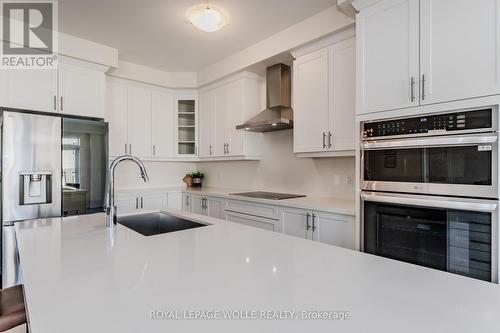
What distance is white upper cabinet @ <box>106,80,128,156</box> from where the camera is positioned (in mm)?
3668

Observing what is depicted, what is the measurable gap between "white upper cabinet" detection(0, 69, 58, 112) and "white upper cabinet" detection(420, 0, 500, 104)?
3347mm

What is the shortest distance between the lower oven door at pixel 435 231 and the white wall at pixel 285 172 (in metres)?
0.90

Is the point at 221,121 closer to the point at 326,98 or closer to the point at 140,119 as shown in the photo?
the point at 140,119

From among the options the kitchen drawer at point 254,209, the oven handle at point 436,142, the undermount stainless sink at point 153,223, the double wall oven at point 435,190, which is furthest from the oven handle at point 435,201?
the undermount stainless sink at point 153,223

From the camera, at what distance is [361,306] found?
70cm

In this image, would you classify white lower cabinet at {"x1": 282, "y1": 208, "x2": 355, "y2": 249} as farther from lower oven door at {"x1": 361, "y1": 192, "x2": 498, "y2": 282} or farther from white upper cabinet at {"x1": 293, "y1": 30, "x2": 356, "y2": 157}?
white upper cabinet at {"x1": 293, "y1": 30, "x2": 356, "y2": 157}

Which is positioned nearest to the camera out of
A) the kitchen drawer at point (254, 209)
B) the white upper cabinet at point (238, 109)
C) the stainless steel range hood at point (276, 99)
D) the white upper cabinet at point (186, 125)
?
the kitchen drawer at point (254, 209)

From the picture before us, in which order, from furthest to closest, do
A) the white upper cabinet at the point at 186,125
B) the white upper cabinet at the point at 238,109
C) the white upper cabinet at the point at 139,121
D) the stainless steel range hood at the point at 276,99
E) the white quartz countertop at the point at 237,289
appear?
the white upper cabinet at the point at 186,125
the white upper cabinet at the point at 139,121
the white upper cabinet at the point at 238,109
the stainless steel range hood at the point at 276,99
the white quartz countertop at the point at 237,289

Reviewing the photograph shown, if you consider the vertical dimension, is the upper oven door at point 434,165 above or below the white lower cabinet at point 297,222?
above

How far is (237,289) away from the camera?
80 cm

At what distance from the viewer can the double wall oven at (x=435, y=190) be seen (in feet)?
4.74

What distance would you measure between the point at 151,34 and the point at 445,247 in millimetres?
3187

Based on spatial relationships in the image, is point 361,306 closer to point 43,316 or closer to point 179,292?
point 179,292

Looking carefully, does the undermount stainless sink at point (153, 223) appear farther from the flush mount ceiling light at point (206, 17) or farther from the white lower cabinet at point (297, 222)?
the flush mount ceiling light at point (206, 17)
